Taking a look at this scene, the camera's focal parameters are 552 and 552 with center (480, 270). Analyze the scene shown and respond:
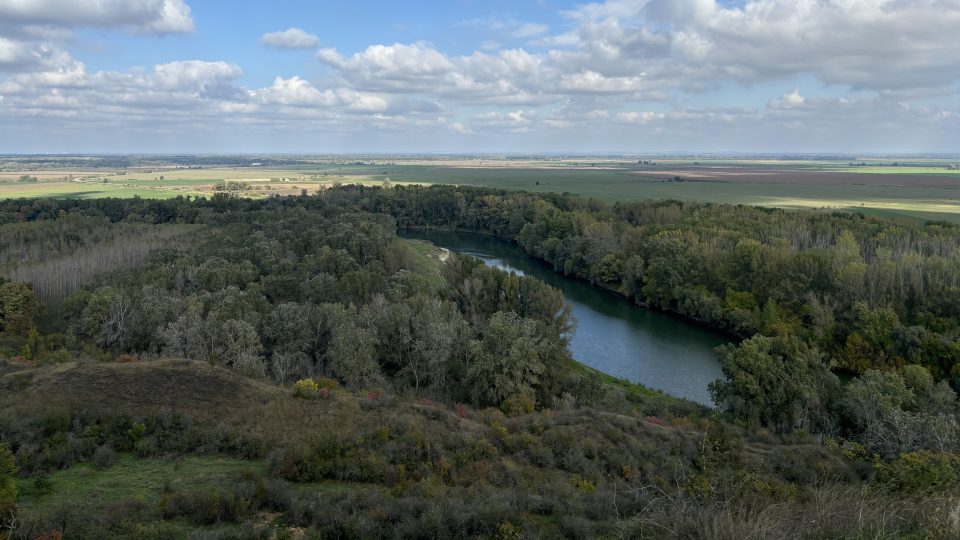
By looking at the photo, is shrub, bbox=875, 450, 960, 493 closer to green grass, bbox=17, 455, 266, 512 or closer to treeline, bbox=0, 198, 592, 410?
treeline, bbox=0, 198, 592, 410

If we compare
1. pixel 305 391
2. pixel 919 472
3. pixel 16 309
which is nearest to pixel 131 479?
pixel 305 391

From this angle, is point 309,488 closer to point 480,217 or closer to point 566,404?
point 566,404

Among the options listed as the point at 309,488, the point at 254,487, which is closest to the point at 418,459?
the point at 309,488

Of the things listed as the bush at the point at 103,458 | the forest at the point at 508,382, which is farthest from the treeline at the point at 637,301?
the bush at the point at 103,458

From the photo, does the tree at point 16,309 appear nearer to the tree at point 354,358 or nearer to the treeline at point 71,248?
the treeline at point 71,248

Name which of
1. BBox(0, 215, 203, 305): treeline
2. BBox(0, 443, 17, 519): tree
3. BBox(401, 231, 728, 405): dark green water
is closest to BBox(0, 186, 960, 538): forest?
BBox(0, 443, 17, 519): tree

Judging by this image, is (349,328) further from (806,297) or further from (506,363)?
(806,297)
